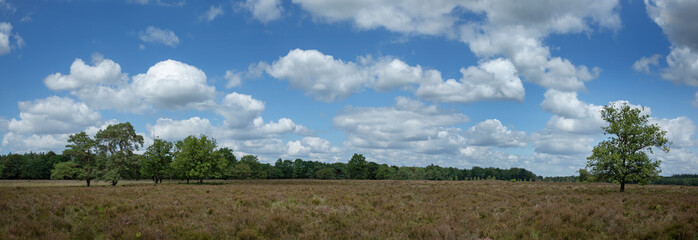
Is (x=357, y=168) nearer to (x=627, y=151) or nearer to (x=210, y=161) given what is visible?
(x=210, y=161)

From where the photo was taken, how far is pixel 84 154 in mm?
47719

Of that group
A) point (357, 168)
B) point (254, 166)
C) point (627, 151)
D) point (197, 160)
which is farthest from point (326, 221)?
point (357, 168)

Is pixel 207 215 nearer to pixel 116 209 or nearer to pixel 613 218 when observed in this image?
pixel 116 209

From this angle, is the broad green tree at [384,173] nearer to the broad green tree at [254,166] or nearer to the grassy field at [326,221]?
the broad green tree at [254,166]

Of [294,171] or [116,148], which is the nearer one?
[116,148]

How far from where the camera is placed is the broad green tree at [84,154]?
47.0m

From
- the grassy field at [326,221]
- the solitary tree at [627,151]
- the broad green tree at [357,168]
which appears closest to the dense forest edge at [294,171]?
the broad green tree at [357,168]

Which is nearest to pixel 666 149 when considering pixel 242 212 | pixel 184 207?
pixel 242 212

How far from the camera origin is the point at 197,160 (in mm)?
55188

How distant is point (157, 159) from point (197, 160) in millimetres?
9965

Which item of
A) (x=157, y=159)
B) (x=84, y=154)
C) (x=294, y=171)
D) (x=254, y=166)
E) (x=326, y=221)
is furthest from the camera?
(x=294, y=171)

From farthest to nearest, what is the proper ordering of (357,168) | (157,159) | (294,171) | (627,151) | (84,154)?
(294,171)
(357,168)
(157,159)
(84,154)
(627,151)

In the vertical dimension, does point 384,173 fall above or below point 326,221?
below

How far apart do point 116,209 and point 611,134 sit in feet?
123
